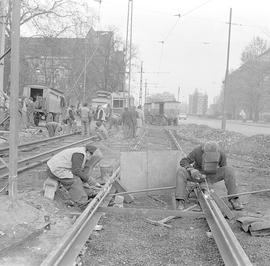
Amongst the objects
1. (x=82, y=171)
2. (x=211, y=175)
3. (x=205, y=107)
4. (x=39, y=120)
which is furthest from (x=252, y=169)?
(x=205, y=107)

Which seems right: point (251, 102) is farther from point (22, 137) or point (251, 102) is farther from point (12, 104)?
point (12, 104)

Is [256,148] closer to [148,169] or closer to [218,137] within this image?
[218,137]

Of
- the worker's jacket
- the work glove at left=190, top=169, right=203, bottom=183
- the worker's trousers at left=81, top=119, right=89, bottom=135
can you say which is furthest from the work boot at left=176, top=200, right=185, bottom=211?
the worker's trousers at left=81, top=119, right=89, bottom=135

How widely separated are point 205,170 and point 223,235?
2.53 metres

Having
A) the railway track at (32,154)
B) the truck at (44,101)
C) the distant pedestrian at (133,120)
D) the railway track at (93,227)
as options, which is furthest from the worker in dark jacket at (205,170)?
the truck at (44,101)

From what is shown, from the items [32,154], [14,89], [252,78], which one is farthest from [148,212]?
[252,78]

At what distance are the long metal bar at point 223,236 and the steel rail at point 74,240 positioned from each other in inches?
60.2

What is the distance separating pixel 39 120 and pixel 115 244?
32.7 metres

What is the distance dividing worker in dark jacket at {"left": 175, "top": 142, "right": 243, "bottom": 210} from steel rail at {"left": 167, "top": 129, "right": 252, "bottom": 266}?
1.07 ft

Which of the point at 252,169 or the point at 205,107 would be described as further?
the point at 205,107

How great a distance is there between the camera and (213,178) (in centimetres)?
840

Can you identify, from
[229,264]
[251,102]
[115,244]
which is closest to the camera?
[229,264]

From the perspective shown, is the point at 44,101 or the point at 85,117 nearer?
the point at 85,117

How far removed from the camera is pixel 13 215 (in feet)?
21.5
